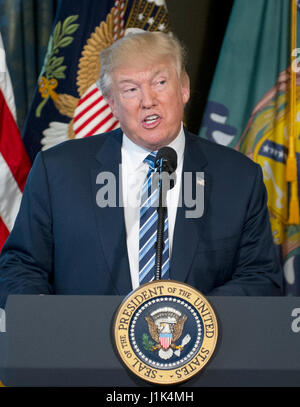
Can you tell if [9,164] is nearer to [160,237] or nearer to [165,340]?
[160,237]

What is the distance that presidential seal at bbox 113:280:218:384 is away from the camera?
119 centimetres

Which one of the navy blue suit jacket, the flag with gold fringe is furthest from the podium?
the flag with gold fringe

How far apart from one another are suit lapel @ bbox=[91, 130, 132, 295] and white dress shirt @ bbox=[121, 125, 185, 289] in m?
0.03

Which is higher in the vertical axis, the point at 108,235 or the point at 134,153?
the point at 134,153

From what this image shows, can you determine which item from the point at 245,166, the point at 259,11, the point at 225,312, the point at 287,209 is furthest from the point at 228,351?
the point at 259,11

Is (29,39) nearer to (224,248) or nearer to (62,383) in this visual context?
(224,248)

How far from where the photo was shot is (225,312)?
1.27 m

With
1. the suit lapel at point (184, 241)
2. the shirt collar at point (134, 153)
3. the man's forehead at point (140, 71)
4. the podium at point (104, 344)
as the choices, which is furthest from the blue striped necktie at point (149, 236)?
the podium at point (104, 344)

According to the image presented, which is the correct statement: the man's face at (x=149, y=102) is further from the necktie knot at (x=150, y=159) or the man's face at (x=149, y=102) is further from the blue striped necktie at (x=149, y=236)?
the blue striped necktie at (x=149, y=236)

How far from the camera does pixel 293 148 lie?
2.94 m

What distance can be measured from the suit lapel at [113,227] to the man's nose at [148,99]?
206mm

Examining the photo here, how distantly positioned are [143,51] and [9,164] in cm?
113

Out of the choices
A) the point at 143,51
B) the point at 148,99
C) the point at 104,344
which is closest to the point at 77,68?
the point at 143,51

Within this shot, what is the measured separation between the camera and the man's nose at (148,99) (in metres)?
2.10
